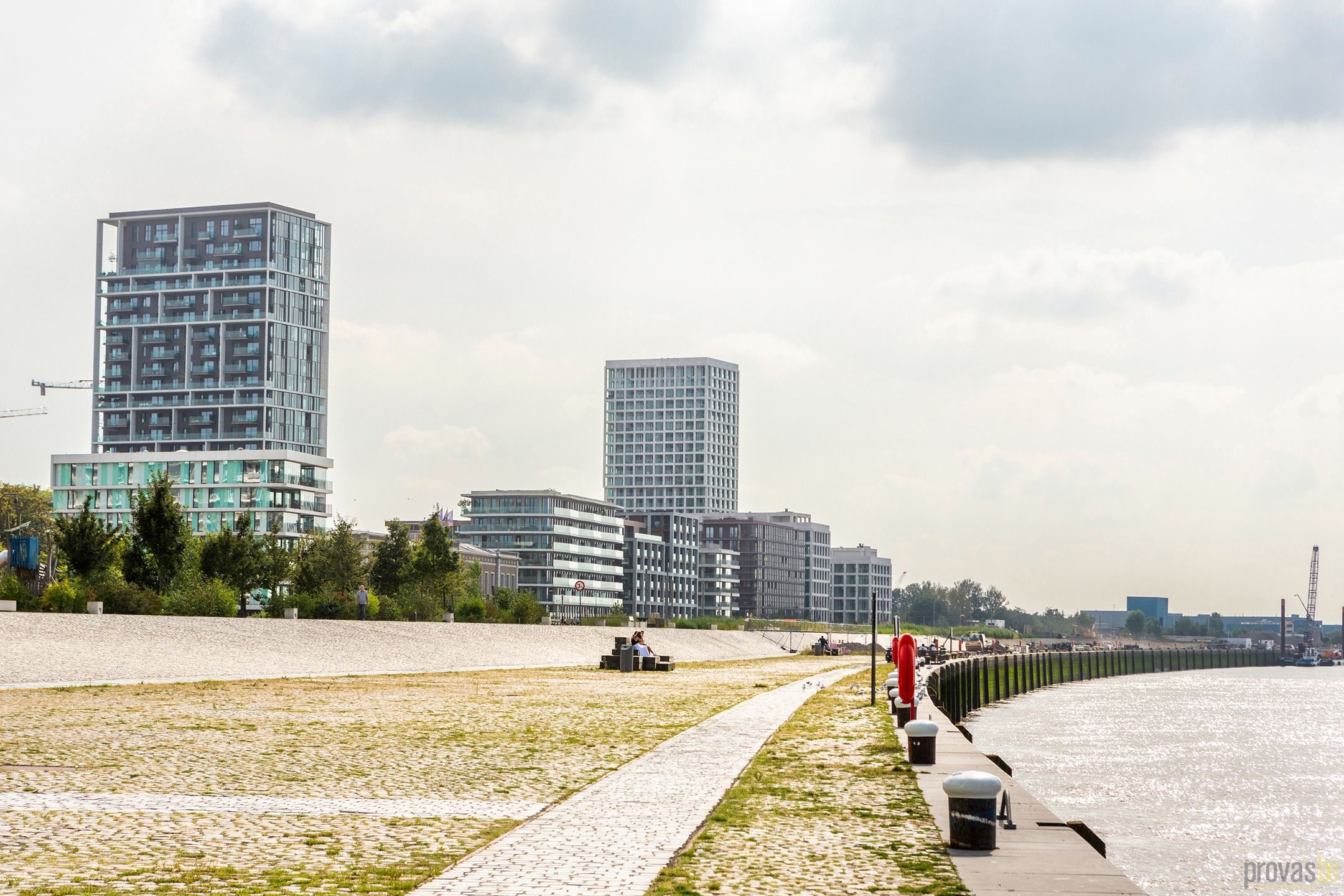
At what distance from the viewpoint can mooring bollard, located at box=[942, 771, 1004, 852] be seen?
474 inches

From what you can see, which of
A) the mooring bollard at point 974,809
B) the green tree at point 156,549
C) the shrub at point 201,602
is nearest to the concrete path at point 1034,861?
the mooring bollard at point 974,809

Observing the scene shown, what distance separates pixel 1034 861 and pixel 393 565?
8190 cm

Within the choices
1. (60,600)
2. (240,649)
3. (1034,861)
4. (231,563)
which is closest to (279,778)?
(1034,861)

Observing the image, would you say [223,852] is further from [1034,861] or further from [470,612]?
Result: [470,612]

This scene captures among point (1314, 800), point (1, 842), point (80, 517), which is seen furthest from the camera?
point (80, 517)

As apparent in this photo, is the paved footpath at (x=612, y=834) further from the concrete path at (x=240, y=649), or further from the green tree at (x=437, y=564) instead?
the green tree at (x=437, y=564)

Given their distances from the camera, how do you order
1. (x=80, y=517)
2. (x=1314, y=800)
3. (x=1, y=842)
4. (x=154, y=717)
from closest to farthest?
(x=1, y=842), (x=154, y=717), (x=1314, y=800), (x=80, y=517)

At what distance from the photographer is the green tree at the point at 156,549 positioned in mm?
64938

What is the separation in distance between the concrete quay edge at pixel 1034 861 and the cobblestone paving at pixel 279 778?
411 centimetres

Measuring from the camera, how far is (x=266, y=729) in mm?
25188

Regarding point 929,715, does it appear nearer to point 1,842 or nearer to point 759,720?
point 759,720

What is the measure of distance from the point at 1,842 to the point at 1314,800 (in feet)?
95.5

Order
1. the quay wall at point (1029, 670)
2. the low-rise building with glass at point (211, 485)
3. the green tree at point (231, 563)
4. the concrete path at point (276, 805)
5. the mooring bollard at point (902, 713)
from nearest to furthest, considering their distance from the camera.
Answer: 1. the concrete path at point (276, 805)
2. the mooring bollard at point (902, 713)
3. the quay wall at point (1029, 670)
4. the green tree at point (231, 563)
5. the low-rise building with glass at point (211, 485)

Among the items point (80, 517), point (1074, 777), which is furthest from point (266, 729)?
point (80, 517)
